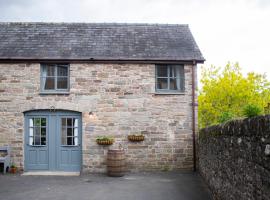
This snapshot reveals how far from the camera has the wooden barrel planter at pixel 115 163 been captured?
436 inches

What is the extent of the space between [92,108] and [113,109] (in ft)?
2.72

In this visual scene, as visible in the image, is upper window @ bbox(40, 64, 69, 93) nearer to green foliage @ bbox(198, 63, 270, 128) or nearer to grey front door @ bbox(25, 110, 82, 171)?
grey front door @ bbox(25, 110, 82, 171)

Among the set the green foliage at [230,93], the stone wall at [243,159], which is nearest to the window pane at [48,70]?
the stone wall at [243,159]

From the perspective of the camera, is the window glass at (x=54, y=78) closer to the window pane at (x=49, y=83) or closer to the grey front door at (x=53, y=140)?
the window pane at (x=49, y=83)

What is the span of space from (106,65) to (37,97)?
300cm

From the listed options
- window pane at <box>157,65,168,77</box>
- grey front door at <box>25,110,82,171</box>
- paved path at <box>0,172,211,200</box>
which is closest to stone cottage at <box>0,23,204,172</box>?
grey front door at <box>25,110,82,171</box>

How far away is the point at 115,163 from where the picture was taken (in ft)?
36.3

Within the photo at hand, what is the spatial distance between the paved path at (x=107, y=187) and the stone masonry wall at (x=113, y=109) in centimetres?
90

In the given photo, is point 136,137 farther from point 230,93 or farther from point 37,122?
point 230,93

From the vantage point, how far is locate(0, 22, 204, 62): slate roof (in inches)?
490

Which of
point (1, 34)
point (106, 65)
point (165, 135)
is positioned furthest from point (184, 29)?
point (1, 34)

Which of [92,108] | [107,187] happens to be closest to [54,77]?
[92,108]

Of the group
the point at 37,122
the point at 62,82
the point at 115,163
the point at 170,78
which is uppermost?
the point at 170,78

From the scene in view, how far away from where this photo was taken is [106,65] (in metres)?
12.4
